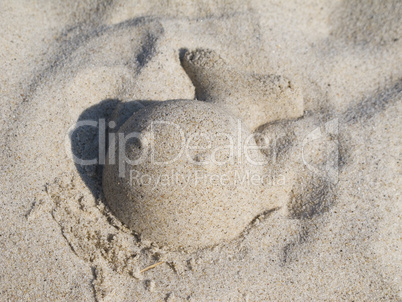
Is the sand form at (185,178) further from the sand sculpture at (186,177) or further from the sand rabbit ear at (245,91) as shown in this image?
the sand rabbit ear at (245,91)

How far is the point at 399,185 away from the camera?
2496 millimetres

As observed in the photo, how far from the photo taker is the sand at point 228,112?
7.28 ft

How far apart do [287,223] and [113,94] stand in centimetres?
167

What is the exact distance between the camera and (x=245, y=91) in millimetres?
2822

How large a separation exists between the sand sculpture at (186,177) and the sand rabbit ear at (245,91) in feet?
1.31

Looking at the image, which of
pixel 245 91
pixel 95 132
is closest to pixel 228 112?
pixel 245 91

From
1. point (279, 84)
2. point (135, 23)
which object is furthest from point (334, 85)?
point (135, 23)

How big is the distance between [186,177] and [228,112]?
0.66 meters

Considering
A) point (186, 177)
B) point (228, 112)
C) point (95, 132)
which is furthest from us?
point (95, 132)

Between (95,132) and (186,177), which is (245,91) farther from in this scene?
(95,132)

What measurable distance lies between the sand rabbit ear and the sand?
0.13 ft

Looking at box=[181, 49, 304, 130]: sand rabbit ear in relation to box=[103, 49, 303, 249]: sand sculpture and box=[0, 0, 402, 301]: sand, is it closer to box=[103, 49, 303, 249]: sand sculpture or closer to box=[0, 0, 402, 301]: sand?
box=[0, 0, 402, 301]: sand

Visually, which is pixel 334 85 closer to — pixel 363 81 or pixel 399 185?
pixel 363 81

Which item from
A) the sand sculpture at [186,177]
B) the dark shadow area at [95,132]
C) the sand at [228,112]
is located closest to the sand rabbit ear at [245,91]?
the sand at [228,112]
